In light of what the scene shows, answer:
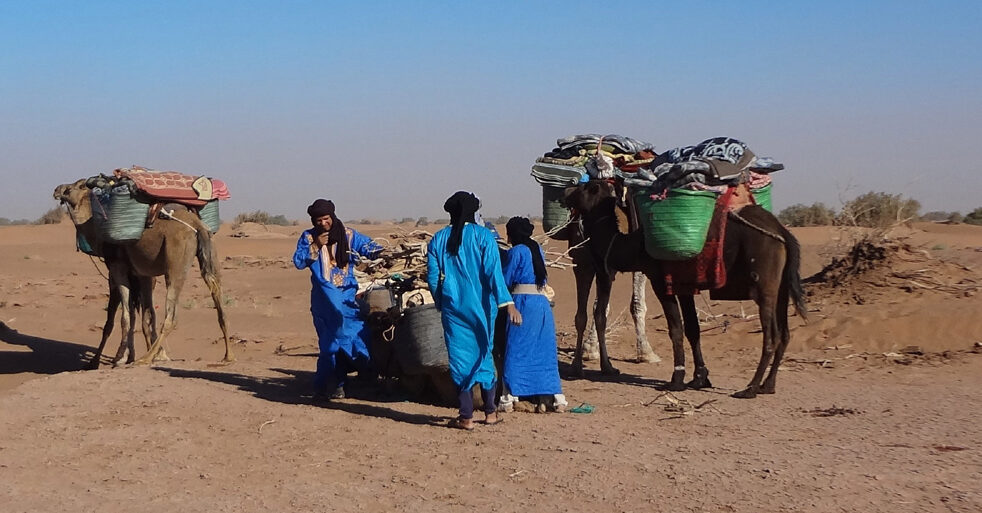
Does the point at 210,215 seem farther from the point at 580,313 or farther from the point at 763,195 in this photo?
the point at 763,195

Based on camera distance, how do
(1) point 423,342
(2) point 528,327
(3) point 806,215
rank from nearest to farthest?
(2) point 528,327, (1) point 423,342, (3) point 806,215

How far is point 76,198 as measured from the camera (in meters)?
13.2

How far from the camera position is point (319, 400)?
10.1 meters

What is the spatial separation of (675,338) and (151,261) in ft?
20.9

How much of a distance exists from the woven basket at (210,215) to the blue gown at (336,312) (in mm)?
3856

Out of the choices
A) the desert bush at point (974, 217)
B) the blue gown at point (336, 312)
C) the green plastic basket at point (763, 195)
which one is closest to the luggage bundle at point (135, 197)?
the blue gown at point (336, 312)

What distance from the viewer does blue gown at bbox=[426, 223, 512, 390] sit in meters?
8.44

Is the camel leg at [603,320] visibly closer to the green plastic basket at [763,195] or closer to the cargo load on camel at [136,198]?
the green plastic basket at [763,195]

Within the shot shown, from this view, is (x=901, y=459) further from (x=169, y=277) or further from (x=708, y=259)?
(x=169, y=277)

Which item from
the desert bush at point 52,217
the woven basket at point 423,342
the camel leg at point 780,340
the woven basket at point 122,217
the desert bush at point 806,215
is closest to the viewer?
the woven basket at point 423,342

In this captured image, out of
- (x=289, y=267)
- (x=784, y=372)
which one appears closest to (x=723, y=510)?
(x=784, y=372)

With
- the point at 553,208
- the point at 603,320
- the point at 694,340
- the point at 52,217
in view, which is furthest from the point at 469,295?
the point at 52,217

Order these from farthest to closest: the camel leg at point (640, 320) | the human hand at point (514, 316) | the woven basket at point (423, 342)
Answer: the camel leg at point (640, 320)
the woven basket at point (423, 342)
the human hand at point (514, 316)

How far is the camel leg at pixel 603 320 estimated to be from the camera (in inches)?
462
